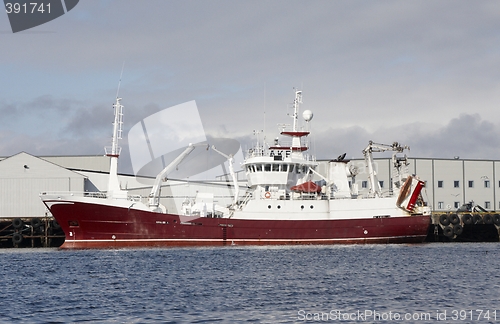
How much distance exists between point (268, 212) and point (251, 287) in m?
21.3

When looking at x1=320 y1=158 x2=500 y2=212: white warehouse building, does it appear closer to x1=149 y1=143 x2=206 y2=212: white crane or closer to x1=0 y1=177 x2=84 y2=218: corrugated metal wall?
A: x1=149 y1=143 x2=206 y2=212: white crane

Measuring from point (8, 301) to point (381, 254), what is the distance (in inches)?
907

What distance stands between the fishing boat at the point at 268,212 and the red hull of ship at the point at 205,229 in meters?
0.07

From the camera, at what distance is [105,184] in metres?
56.2

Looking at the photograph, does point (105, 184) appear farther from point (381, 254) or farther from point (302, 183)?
point (381, 254)

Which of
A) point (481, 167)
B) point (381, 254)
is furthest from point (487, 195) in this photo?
point (381, 254)

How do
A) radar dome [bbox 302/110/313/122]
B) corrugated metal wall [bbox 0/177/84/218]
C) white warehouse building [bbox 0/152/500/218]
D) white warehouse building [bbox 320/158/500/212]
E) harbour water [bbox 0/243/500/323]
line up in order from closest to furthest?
1. harbour water [bbox 0/243/500/323]
2. radar dome [bbox 302/110/313/122]
3. corrugated metal wall [bbox 0/177/84/218]
4. white warehouse building [bbox 0/152/500/218]
5. white warehouse building [bbox 320/158/500/212]

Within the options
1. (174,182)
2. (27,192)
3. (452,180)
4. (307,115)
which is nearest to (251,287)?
(307,115)

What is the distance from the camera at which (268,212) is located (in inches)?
1788

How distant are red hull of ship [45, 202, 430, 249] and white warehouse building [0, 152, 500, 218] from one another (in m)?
5.61

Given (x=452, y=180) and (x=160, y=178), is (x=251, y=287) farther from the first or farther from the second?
(x=452, y=180)

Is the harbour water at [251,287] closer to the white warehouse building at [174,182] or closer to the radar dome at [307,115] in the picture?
the radar dome at [307,115]

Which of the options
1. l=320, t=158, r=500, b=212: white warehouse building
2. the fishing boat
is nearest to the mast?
the fishing boat

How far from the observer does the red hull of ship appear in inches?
1681
